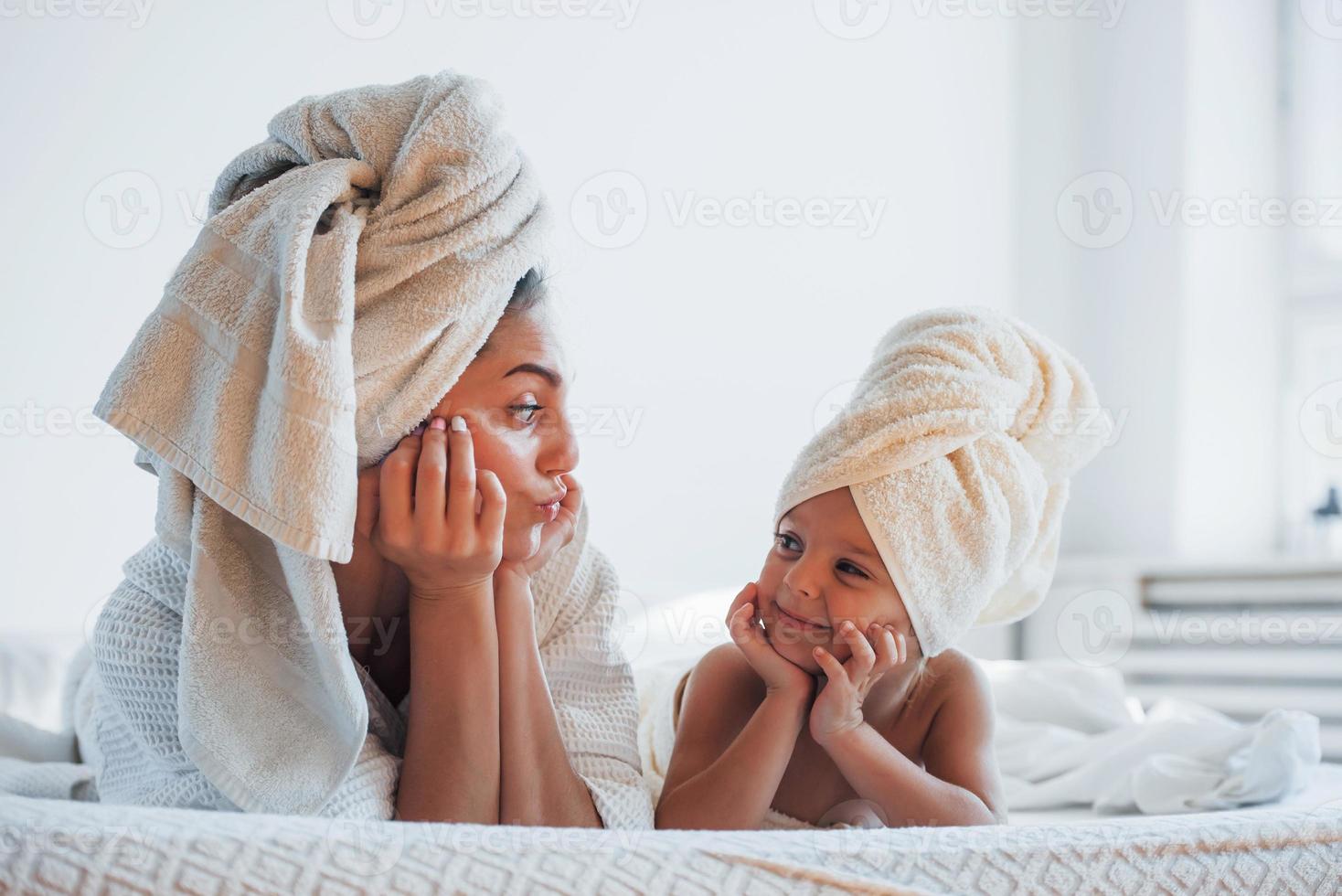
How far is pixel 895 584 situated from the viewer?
4.06 ft

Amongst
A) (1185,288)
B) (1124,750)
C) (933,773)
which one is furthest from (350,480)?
(1185,288)

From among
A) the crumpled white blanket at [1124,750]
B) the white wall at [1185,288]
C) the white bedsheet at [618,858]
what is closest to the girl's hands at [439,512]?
the white bedsheet at [618,858]

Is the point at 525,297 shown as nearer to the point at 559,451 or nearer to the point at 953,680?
the point at 559,451

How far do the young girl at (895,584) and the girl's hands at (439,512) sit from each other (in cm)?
38

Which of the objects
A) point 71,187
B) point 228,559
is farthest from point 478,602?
point 71,187

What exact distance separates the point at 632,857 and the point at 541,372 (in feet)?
1.68

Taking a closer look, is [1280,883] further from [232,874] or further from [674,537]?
[674,537]

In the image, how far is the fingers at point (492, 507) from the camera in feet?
3.18

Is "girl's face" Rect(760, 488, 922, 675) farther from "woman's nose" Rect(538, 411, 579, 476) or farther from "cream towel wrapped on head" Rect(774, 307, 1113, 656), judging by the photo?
"woman's nose" Rect(538, 411, 579, 476)

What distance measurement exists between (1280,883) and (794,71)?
229cm

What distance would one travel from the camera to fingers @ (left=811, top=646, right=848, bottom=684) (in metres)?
1.17

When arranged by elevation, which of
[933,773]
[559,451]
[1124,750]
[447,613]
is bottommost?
[1124,750]

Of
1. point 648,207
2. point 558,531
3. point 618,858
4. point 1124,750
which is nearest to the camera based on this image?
point 618,858

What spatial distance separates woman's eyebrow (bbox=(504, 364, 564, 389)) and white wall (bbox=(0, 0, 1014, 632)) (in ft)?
1.03
